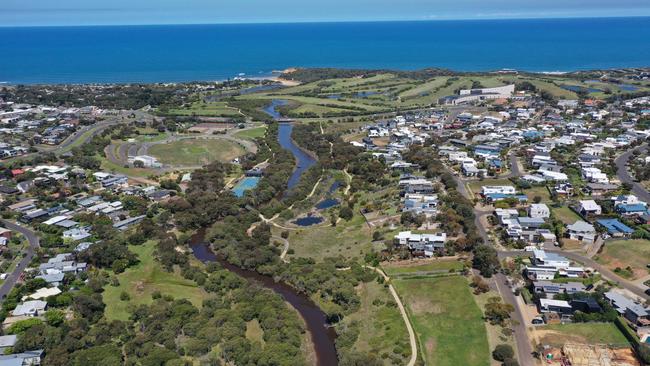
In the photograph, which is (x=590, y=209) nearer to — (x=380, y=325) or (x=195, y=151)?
(x=380, y=325)

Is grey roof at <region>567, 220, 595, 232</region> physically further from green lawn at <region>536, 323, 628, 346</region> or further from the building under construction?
the building under construction

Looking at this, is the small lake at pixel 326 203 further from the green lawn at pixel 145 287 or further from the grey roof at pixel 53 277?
the grey roof at pixel 53 277

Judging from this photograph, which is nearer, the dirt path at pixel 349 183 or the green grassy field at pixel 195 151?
the dirt path at pixel 349 183

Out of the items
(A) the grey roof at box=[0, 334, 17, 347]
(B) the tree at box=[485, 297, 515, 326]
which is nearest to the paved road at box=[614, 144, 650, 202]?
(B) the tree at box=[485, 297, 515, 326]

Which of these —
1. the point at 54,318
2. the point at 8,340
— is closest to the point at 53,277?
the point at 54,318

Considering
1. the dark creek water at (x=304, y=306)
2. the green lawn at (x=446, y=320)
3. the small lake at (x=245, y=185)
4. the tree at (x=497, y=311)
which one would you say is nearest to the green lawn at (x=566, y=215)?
the green lawn at (x=446, y=320)

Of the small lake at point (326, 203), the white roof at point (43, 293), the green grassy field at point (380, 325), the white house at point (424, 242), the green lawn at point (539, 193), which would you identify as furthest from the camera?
the small lake at point (326, 203)
